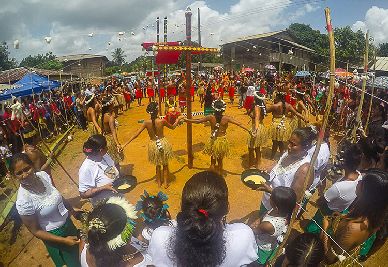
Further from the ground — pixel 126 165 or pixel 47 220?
pixel 47 220

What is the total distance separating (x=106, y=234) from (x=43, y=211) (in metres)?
1.52

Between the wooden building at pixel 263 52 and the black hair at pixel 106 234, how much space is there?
36.4 meters

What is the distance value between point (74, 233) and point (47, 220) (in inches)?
22.5

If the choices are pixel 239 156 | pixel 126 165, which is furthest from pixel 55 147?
pixel 239 156

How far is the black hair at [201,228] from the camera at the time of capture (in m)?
1.78

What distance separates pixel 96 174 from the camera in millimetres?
3992

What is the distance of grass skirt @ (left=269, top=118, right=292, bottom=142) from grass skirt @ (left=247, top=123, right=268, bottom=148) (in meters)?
0.28

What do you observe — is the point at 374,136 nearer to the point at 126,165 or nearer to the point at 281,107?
the point at 281,107

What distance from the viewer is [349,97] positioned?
42.1ft

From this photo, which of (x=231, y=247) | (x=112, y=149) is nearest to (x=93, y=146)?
(x=231, y=247)

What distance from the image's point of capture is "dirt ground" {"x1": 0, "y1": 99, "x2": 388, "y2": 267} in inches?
197

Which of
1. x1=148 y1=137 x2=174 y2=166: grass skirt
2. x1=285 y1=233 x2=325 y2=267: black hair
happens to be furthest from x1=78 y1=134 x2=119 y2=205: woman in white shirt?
x1=148 y1=137 x2=174 y2=166: grass skirt

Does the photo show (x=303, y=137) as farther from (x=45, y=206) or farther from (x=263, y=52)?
(x=263, y=52)

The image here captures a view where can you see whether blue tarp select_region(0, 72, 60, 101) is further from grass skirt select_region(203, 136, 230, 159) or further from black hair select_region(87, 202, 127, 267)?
black hair select_region(87, 202, 127, 267)
